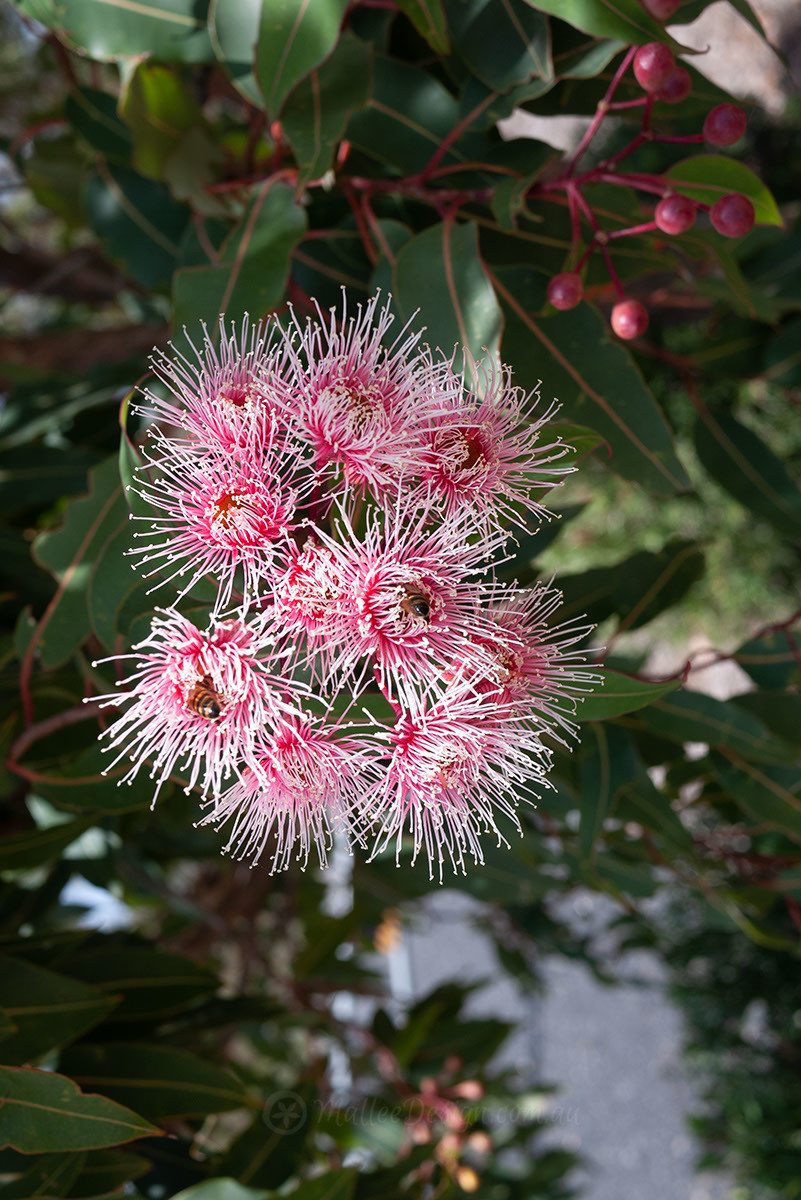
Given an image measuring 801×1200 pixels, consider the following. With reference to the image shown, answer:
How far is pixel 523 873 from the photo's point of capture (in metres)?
1.12

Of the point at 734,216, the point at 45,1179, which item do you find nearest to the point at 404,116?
the point at 734,216

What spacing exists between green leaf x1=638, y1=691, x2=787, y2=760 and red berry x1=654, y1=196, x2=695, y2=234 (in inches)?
18.2

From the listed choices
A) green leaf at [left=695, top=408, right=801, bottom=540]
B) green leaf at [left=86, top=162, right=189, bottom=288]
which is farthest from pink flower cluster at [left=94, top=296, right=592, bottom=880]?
green leaf at [left=695, top=408, right=801, bottom=540]

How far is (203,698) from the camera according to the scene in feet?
1.67

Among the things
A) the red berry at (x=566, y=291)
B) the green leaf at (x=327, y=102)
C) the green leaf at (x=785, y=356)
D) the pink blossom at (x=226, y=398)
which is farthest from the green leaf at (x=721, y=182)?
the green leaf at (x=785, y=356)

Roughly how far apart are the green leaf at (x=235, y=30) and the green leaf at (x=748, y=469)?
765 millimetres

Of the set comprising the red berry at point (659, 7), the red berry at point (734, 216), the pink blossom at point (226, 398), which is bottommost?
the pink blossom at point (226, 398)

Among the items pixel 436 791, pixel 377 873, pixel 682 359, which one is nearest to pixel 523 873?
pixel 377 873

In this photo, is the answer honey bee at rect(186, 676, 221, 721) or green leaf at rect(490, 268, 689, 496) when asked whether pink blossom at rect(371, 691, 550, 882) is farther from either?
green leaf at rect(490, 268, 689, 496)

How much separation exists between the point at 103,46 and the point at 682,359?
0.83 metres

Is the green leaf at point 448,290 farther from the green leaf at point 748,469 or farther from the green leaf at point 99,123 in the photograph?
the green leaf at point 748,469

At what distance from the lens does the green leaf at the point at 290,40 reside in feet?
2.16

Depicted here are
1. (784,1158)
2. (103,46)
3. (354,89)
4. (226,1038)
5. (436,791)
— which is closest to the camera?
(436,791)

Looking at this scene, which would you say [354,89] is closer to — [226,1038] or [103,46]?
[103,46]
